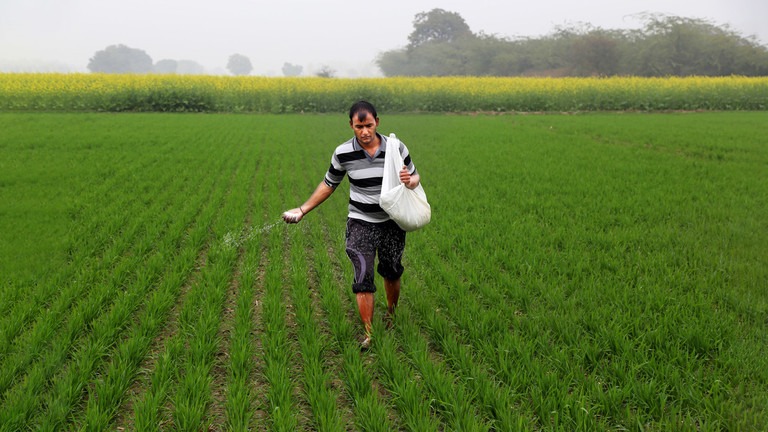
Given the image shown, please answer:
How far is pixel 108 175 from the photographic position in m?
7.98

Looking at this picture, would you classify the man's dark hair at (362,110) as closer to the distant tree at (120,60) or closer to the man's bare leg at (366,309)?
the man's bare leg at (366,309)

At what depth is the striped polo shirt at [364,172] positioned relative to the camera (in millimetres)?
2662

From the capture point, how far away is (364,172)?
268 centimetres

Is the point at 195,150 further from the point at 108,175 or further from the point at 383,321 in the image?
the point at 383,321

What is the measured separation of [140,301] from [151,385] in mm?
1188

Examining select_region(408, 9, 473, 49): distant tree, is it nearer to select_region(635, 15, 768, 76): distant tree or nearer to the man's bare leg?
select_region(635, 15, 768, 76): distant tree

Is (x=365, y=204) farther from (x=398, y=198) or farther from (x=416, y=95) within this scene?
(x=416, y=95)

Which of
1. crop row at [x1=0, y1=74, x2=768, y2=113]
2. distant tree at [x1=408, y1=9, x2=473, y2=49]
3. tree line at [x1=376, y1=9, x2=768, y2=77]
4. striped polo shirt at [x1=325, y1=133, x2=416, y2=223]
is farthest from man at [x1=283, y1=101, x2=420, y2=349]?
distant tree at [x1=408, y1=9, x2=473, y2=49]

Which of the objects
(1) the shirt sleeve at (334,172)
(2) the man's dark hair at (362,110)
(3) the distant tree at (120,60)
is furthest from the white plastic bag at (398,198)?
(3) the distant tree at (120,60)

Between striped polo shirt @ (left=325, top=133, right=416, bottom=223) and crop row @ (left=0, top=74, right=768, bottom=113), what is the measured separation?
22.1 m

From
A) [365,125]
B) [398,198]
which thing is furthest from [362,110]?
[398,198]

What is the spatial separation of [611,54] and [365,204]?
4625 cm

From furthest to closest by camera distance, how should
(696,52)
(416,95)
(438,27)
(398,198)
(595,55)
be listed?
(438,27) → (595,55) → (696,52) → (416,95) → (398,198)

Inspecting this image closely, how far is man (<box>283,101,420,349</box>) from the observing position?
2602mm
